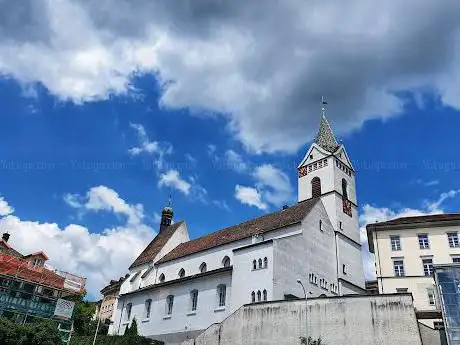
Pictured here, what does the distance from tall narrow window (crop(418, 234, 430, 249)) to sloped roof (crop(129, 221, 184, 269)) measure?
108 feet

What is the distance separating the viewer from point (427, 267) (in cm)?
4381

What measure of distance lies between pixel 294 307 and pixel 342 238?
17824 millimetres

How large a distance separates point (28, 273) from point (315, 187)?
114 ft

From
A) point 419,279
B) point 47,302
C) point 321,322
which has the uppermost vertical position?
point 419,279

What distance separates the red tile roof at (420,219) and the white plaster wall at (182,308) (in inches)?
666

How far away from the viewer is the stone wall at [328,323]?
30.0 meters

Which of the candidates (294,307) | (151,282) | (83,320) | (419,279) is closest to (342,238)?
(419,279)

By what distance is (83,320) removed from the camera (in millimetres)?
56000

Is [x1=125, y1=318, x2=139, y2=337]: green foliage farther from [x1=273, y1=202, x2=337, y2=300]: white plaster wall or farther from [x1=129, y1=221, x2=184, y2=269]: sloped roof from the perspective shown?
[x1=273, y1=202, x2=337, y2=300]: white plaster wall

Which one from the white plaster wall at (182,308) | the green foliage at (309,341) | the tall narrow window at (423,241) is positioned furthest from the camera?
the tall narrow window at (423,241)

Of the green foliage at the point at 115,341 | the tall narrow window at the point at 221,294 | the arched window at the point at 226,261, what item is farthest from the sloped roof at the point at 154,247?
the tall narrow window at the point at 221,294

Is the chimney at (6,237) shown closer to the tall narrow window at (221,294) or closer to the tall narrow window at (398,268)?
the tall narrow window at (221,294)

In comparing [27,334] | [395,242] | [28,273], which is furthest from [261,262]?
[28,273]

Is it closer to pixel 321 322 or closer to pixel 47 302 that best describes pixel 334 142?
pixel 321 322
